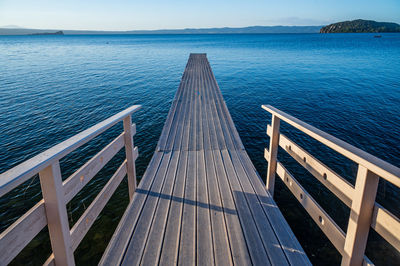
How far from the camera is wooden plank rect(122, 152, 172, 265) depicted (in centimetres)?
211

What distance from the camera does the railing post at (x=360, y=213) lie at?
1.49 metres

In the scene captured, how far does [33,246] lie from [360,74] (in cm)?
2380

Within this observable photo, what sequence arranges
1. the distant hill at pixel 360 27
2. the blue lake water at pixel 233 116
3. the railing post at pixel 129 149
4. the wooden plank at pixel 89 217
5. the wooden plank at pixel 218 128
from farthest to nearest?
the distant hill at pixel 360 27
the wooden plank at pixel 218 128
the blue lake water at pixel 233 116
the railing post at pixel 129 149
the wooden plank at pixel 89 217

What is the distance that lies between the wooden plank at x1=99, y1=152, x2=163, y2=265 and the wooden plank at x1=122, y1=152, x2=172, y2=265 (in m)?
0.04

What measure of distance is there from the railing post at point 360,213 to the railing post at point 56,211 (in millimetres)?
1902

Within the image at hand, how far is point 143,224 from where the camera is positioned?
252 centimetres

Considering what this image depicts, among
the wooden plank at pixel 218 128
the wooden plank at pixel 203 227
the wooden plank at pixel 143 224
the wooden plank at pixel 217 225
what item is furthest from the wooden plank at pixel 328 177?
the wooden plank at pixel 218 128

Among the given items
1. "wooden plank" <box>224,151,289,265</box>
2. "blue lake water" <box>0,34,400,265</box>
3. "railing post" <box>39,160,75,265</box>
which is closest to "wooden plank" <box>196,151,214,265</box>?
"wooden plank" <box>224,151,289,265</box>

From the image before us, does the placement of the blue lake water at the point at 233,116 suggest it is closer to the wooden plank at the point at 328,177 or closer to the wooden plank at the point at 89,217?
the wooden plank at the point at 89,217

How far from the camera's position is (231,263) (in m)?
2.05

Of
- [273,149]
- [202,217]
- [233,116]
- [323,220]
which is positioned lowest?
[233,116]

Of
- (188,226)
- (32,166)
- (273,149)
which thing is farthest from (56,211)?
(273,149)

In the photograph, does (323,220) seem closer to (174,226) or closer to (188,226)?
(188,226)

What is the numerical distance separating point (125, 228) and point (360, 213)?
2085 mm
